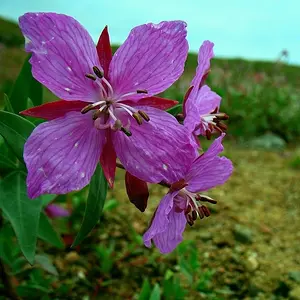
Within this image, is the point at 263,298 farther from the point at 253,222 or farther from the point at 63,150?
the point at 63,150

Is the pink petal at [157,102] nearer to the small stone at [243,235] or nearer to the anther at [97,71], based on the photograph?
the anther at [97,71]

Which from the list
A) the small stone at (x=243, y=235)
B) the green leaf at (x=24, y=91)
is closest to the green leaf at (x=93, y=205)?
the green leaf at (x=24, y=91)

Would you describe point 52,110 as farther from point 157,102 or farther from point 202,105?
point 202,105

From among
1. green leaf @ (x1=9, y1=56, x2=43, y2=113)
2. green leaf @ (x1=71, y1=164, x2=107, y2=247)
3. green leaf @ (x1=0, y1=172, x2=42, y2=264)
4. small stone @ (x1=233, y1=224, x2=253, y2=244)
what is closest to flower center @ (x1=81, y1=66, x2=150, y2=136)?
green leaf @ (x1=71, y1=164, x2=107, y2=247)

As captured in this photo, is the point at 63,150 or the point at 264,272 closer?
the point at 63,150

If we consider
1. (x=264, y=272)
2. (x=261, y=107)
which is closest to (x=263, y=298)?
(x=264, y=272)

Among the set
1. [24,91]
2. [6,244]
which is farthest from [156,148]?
[6,244]

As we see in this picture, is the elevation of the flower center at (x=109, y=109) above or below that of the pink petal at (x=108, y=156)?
above
